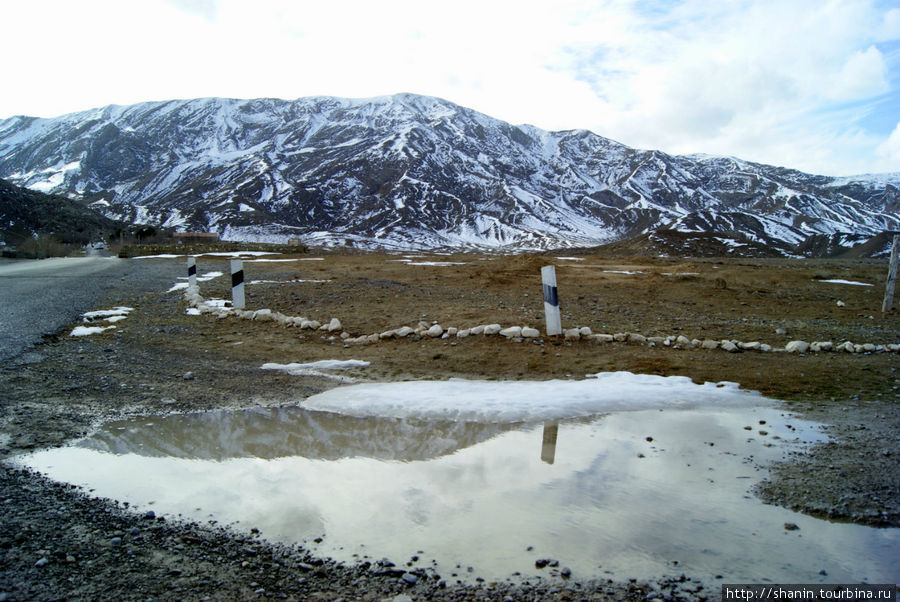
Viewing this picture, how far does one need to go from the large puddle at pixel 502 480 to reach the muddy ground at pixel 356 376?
223 mm

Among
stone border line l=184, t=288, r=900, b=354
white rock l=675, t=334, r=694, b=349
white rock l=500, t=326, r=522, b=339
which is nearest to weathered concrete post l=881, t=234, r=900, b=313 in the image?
stone border line l=184, t=288, r=900, b=354

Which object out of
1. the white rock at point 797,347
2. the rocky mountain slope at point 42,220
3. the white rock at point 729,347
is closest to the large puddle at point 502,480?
the white rock at point 729,347

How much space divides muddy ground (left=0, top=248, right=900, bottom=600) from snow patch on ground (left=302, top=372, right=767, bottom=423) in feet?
1.50

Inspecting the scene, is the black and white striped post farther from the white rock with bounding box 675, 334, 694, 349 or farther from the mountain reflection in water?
the white rock with bounding box 675, 334, 694, 349

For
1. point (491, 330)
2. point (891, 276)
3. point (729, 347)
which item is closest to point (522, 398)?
point (491, 330)

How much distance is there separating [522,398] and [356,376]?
2471 mm

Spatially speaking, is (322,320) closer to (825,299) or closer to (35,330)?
(35,330)

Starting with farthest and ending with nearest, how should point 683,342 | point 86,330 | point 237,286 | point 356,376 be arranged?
point 237,286 < point 86,330 < point 683,342 < point 356,376

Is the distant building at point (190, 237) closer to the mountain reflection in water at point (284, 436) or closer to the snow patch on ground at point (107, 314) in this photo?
the snow patch on ground at point (107, 314)

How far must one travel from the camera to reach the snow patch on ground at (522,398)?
6.14 m

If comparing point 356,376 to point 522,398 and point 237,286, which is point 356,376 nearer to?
point 522,398

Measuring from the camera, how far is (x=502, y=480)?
4449mm

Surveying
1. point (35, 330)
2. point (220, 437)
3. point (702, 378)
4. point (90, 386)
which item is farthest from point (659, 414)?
point (35, 330)

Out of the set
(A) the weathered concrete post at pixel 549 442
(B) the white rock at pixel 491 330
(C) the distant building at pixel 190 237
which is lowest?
(A) the weathered concrete post at pixel 549 442
